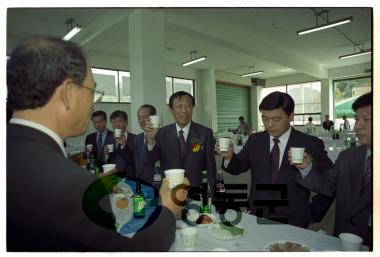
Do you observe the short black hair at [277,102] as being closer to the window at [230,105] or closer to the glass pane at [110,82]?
the glass pane at [110,82]

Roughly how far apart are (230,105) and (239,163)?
10.5 m

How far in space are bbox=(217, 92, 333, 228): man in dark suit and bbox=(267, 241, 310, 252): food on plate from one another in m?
0.68

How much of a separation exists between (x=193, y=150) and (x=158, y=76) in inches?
92.9

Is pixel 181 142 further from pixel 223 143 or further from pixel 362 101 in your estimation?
pixel 362 101

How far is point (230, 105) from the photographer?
12.4m

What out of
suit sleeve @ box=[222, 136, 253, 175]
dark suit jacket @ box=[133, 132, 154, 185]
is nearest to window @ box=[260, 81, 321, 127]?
dark suit jacket @ box=[133, 132, 154, 185]

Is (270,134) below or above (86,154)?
above

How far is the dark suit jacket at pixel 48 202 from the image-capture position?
77cm

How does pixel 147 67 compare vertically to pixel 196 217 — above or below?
above

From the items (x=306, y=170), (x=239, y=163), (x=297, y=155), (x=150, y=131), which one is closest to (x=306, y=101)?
(x=239, y=163)

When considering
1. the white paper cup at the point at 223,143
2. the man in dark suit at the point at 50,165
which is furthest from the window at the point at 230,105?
the man in dark suit at the point at 50,165
